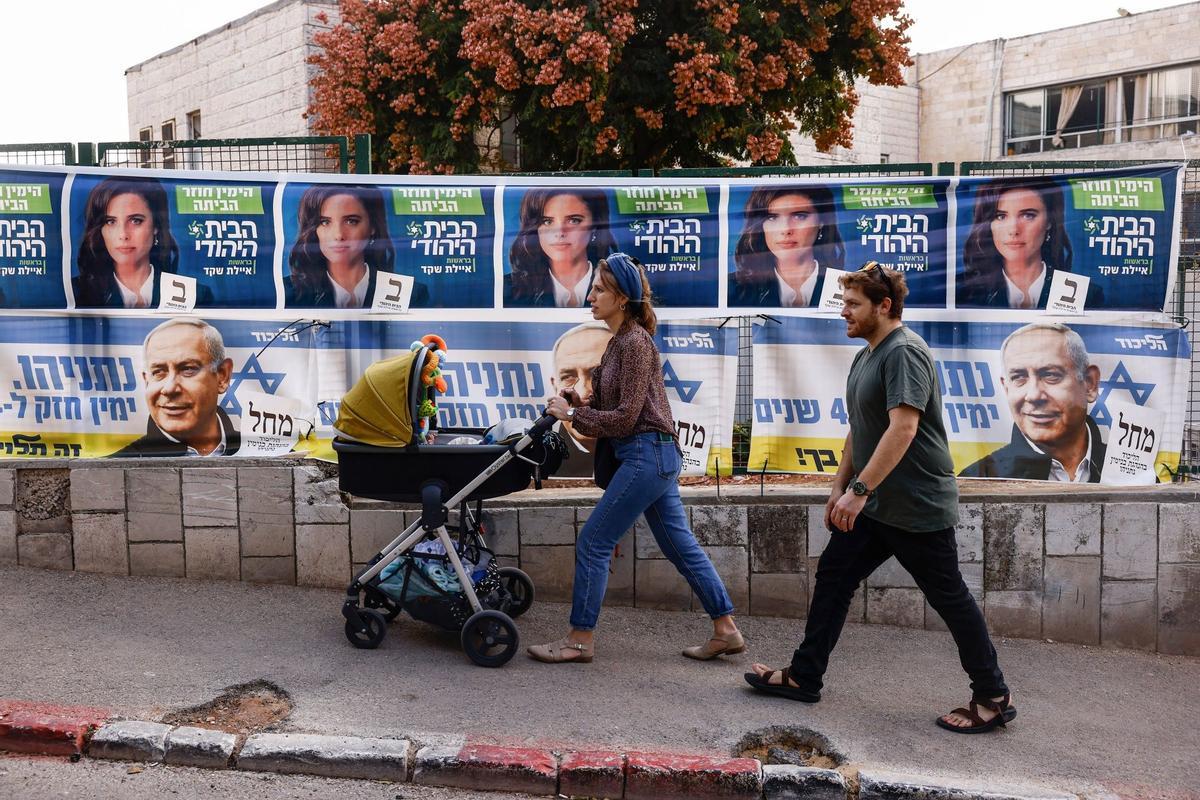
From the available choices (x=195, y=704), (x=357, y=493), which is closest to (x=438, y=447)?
(x=357, y=493)

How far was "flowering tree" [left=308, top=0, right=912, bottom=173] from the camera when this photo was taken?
11.4 m

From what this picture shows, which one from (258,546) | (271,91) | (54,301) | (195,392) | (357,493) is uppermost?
(271,91)

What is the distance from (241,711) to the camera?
14.1 ft

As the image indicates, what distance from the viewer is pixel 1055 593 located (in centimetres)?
585

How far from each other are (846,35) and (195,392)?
32.0ft

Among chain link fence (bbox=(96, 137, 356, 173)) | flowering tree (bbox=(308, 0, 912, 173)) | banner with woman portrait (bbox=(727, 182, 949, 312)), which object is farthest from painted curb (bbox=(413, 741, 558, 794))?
flowering tree (bbox=(308, 0, 912, 173))

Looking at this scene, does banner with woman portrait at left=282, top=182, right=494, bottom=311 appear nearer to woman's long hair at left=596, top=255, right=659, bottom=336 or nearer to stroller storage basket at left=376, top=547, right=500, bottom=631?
woman's long hair at left=596, top=255, right=659, bottom=336

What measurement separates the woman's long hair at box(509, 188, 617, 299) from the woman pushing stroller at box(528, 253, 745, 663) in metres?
1.16

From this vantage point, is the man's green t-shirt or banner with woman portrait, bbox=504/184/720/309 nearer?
the man's green t-shirt

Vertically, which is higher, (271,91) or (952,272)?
(271,91)

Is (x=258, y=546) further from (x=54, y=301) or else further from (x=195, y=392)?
(x=54, y=301)

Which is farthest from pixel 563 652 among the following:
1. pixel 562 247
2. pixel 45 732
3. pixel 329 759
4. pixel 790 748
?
pixel 562 247

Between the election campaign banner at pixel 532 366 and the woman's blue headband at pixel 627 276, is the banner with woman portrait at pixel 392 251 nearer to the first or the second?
the election campaign banner at pixel 532 366

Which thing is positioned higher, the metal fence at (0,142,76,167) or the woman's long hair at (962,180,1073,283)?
the metal fence at (0,142,76,167)
